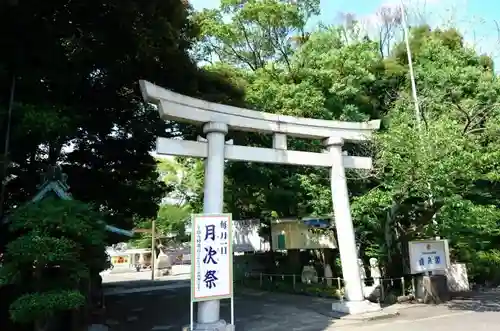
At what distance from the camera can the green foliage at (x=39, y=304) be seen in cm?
681

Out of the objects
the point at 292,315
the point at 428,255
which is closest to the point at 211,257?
the point at 292,315

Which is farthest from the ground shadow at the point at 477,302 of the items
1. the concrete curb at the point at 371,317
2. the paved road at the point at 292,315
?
the concrete curb at the point at 371,317

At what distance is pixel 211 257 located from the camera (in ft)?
29.1

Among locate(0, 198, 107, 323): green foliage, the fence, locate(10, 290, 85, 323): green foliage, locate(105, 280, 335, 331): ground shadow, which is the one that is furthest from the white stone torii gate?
locate(10, 290, 85, 323): green foliage

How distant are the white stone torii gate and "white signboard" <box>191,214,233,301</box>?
0.42 m

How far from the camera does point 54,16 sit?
9.54 metres

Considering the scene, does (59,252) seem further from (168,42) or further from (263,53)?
(263,53)

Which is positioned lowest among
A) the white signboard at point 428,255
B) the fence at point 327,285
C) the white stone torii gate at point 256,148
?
the fence at point 327,285

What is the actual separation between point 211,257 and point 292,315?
12.8 ft

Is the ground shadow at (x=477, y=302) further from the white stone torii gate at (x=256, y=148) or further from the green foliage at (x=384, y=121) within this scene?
the white stone torii gate at (x=256, y=148)

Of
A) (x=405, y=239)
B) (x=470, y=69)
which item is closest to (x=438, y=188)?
(x=405, y=239)

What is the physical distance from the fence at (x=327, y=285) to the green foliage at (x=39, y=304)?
29.3 feet

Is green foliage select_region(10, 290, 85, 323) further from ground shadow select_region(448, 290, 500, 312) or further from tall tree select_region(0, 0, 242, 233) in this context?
ground shadow select_region(448, 290, 500, 312)

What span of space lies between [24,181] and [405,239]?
11.7 metres
